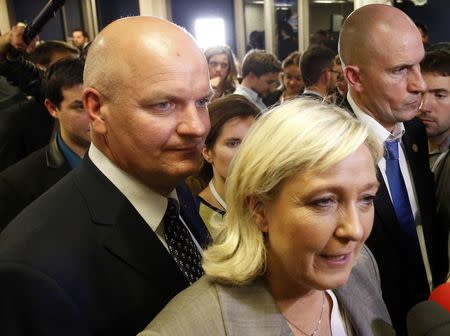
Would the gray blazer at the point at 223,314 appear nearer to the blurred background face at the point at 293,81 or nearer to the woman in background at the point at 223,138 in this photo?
the woman in background at the point at 223,138

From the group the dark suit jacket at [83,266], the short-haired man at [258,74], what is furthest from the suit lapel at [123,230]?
the short-haired man at [258,74]

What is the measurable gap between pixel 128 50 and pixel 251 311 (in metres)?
0.64

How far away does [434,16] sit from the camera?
6168 millimetres

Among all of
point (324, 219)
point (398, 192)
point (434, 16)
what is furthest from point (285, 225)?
point (434, 16)

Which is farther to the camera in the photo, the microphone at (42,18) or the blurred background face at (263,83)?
the blurred background face at (263,83)

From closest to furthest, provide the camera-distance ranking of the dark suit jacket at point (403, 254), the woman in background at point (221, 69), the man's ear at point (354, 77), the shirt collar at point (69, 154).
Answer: the dark suit jacket at point (403, 254), the man's ear at point (354, 77), the shirt collar at point (69, 154), the woman in background at point (221, 69)

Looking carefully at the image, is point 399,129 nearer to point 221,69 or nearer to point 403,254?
point 403,254

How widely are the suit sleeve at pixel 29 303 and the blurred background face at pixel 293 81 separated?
13.2ft

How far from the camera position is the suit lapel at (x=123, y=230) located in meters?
1.05

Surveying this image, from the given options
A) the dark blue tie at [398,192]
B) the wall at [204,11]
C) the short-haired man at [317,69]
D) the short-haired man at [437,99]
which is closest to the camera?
the dark blue tie at [398,192]

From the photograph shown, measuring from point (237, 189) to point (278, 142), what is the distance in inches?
5.9

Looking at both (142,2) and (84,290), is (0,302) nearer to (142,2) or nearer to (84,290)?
(84,290)

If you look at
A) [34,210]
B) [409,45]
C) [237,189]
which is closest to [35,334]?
[34,210]

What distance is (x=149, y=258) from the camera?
1.08 meters
